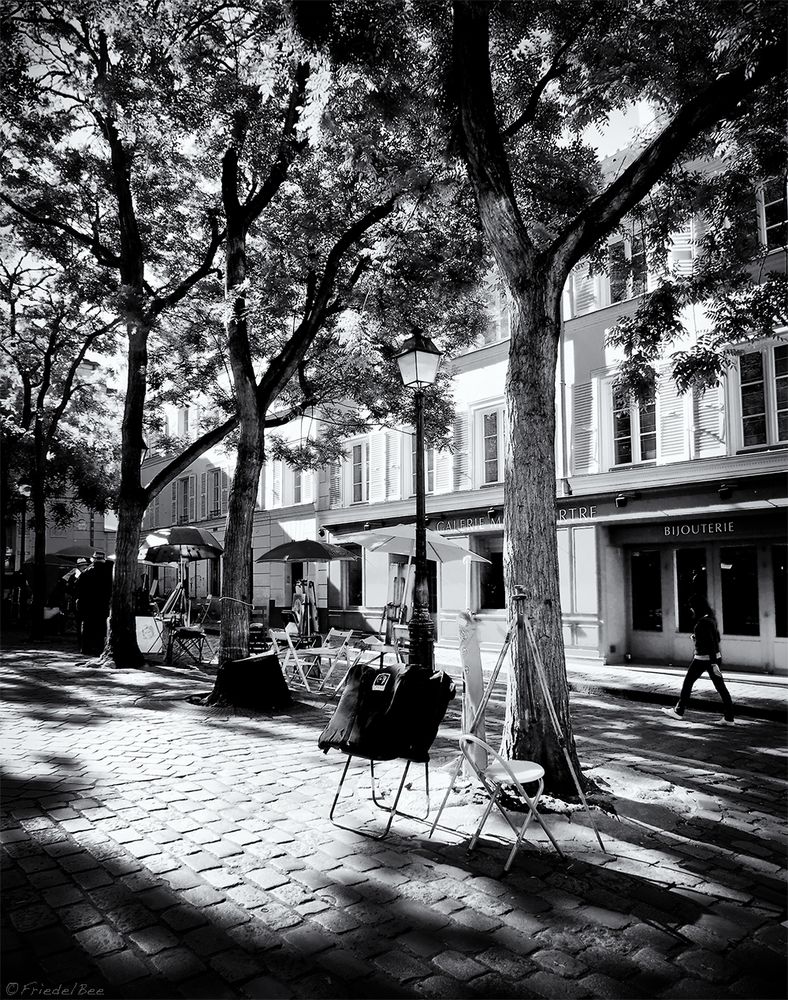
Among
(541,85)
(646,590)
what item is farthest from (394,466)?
(541,85)

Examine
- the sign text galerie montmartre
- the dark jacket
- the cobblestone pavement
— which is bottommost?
the cobblestone pavement

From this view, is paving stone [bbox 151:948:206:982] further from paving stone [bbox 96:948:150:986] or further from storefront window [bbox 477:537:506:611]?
storefront window [bbox 477:537:506:611]

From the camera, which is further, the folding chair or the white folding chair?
the white folding chair

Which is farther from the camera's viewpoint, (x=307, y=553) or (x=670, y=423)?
(x=670, y=423)

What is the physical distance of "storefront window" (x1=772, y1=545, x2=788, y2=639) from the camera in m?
13.5

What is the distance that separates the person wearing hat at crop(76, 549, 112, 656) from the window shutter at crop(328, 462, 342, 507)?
32.9 feet

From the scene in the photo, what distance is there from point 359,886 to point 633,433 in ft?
43.7

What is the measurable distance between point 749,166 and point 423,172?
3.68 meters

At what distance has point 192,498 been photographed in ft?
112

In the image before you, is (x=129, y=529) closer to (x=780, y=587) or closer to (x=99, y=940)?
(x=99, y=940)

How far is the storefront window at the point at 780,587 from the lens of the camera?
13461 millimetres

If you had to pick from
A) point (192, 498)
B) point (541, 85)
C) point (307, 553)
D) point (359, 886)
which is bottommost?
point (359, 886)

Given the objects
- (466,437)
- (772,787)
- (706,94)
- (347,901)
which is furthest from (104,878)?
(466,437)

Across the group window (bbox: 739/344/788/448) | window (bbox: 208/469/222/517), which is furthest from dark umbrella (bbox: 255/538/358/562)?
window (bbox: 208/469/222/517)
